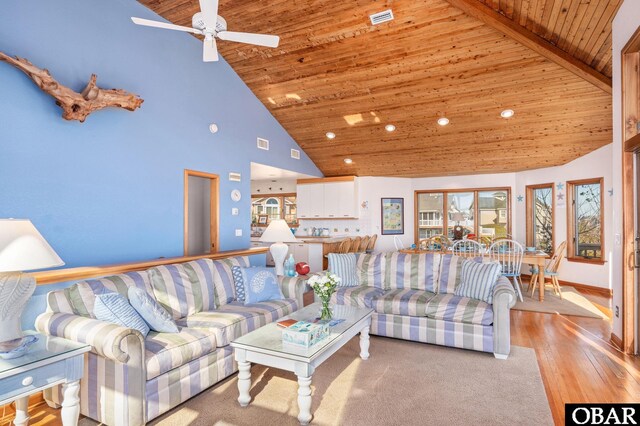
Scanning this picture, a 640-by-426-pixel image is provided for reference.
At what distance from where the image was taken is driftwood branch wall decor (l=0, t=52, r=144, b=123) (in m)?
2.84

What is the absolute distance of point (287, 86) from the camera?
5.59 metres

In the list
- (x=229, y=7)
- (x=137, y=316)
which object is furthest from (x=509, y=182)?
(x=137, y=316)

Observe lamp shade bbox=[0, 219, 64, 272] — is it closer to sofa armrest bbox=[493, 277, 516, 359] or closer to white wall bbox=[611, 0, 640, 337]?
sofa armrest bbox=[493, 277, 516, 359]

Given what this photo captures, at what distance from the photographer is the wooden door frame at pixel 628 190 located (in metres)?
3.27

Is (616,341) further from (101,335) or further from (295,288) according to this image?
(101,335)

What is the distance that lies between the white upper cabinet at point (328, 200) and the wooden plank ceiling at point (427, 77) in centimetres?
114

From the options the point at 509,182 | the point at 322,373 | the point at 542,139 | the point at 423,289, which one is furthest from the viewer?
the point at 509,182

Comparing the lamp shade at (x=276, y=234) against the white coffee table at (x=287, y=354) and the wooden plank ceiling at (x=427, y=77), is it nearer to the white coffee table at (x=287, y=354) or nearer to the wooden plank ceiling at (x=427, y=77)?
the white coffee table at (x=287, y=354)

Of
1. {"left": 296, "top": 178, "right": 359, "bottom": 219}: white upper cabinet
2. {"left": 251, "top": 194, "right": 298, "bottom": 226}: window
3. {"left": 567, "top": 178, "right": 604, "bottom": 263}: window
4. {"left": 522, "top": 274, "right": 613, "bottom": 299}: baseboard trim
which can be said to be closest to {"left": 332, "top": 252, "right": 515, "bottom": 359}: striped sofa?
{"left": 522, "top": 274, "right": 613, "bottom": 299}: baseboard trim

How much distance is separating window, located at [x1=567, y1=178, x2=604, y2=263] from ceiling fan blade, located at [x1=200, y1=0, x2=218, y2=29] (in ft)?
21.5

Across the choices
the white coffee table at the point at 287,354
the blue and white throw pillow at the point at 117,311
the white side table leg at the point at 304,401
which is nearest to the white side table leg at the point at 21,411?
the blue and white throw pillow at the point at 117,311

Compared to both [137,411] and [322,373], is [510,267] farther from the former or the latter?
[137,411]

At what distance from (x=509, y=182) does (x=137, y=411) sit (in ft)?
25.7

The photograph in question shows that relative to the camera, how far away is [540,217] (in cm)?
731
